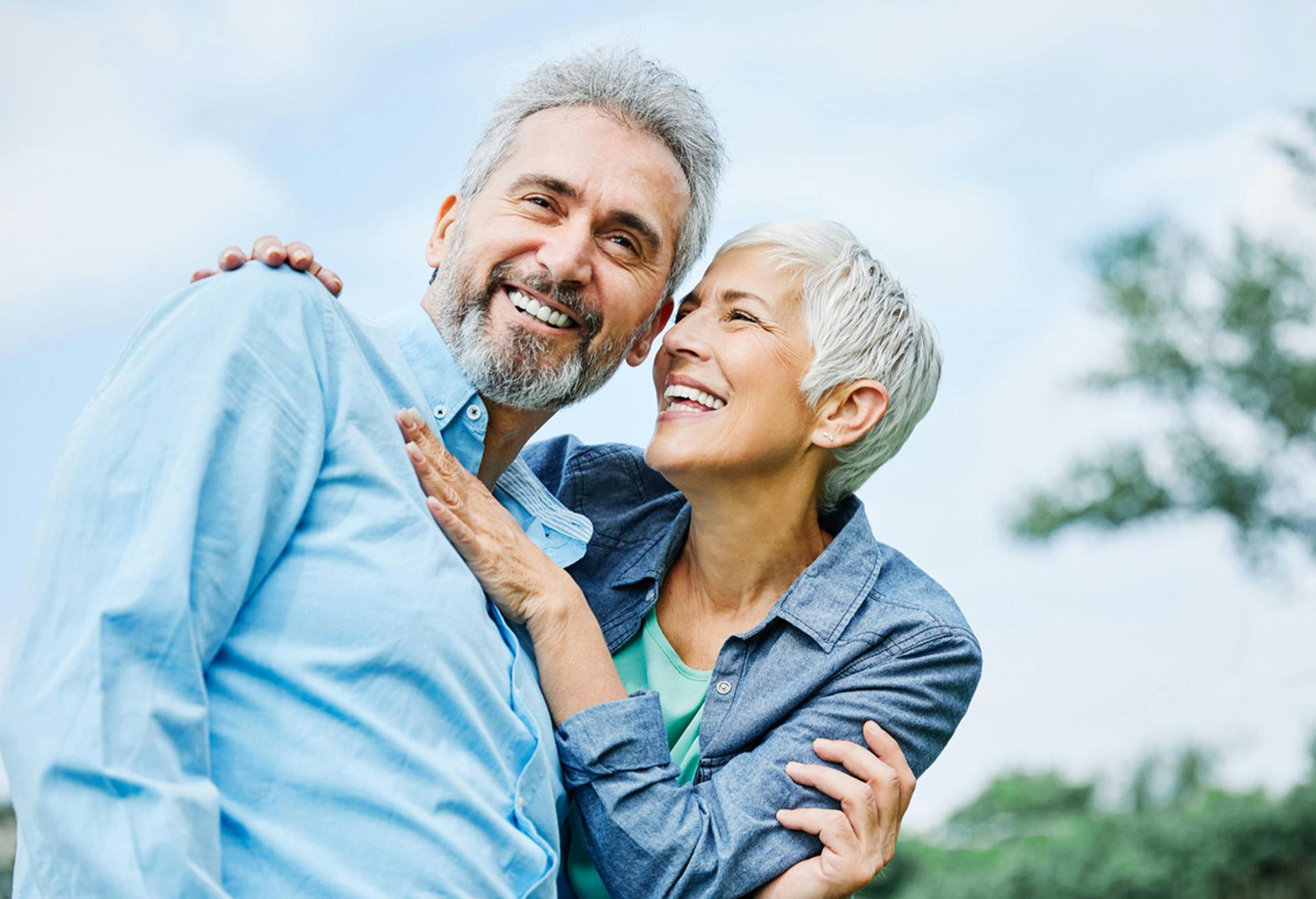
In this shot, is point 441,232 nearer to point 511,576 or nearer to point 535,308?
point 535,308

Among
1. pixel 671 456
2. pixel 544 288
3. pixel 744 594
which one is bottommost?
pixel 744 594

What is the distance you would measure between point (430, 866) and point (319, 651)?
0.31m

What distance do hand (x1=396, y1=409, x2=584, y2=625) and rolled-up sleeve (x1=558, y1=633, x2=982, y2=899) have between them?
218mm

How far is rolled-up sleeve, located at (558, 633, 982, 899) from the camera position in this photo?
2186 millimetres

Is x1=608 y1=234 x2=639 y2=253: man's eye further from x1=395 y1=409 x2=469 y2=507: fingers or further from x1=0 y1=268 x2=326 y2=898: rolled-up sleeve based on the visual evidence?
x1=0 y1=268 x2=326 y2=898: rolled-up sleeve

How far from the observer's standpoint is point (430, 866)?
1.66 meters

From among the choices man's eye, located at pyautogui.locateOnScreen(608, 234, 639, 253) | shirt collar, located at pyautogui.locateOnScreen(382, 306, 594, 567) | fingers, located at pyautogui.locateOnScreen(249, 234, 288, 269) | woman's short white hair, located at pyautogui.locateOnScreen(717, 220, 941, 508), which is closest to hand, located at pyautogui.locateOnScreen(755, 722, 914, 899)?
shirt collar, located at pyautogui.locateOnScreen(382, 306, 594, 567)

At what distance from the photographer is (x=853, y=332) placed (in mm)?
2807

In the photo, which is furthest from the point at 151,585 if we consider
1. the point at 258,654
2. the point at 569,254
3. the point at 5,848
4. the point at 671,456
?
the point at 5,848

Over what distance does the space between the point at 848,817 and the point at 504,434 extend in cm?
96

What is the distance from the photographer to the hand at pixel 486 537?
80.4 inches

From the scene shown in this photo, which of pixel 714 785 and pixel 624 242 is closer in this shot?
pixel 714 785

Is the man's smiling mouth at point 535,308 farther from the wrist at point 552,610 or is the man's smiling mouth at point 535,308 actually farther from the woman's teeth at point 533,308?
the wrist at point 552,610

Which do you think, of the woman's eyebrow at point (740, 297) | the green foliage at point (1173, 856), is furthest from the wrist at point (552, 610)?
the green foliage at point (1173, 856)
